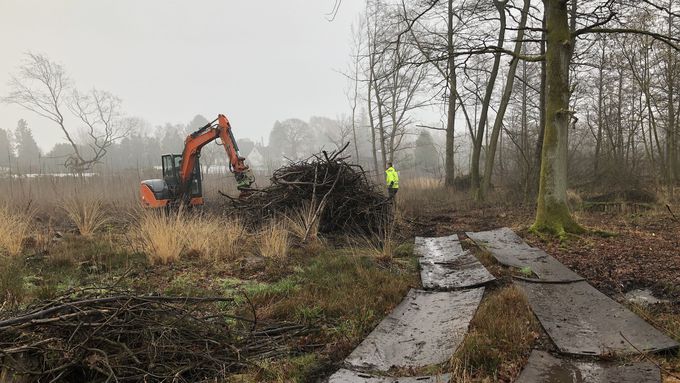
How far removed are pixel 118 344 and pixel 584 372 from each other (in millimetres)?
3522

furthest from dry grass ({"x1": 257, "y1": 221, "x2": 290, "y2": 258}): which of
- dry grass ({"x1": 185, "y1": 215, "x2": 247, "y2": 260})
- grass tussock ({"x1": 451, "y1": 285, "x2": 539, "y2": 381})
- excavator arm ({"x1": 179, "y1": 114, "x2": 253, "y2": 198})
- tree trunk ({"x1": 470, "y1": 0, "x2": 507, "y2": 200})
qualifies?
tree trunk ({"x1": 470, "y1": 0, "x2": 507, "y2": 200})

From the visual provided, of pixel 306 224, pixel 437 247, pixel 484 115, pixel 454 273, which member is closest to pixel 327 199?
pixel 306 224

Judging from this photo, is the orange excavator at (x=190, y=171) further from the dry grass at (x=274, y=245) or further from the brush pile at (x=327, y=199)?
the dry grass at (x=274, y=245)

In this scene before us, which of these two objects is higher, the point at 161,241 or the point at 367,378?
the point at 161,241

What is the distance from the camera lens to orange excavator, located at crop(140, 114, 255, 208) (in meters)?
11.5

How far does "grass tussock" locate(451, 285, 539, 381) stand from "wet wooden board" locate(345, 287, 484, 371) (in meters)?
0.20

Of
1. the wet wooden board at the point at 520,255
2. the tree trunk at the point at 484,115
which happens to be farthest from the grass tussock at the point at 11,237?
the tree trunk at the point at 484,115

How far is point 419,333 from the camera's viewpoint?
161 inches

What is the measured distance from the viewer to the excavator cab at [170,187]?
12.8 meters

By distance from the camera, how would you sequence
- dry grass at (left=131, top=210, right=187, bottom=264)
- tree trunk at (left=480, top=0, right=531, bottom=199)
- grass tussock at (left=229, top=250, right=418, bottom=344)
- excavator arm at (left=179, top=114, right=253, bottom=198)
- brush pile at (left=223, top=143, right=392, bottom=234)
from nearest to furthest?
grass tussock at (left=229, top=250, right=418, bottom=344) < dry grass at (left=131, top=210, right=187, bottom=264) < brush pile at (left=223, top=143, right=392, bottom=234) < excavator arm at (left=179, top=114, right=253, bottom=198) < tree trunk at (left=480, top=0, right=531, bottom=199)

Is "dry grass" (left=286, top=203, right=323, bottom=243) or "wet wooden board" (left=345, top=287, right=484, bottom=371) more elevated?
"dry grass" (left=286, top=203, right=323, bottom=243)

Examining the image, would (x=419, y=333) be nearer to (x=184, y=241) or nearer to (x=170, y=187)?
(x=184, y=241)

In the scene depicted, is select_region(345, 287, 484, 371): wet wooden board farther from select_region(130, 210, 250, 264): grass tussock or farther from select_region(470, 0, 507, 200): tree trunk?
select_region(470, 0, 507, 200): tree trunk

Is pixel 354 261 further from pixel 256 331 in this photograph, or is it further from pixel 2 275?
pixel 2 275
